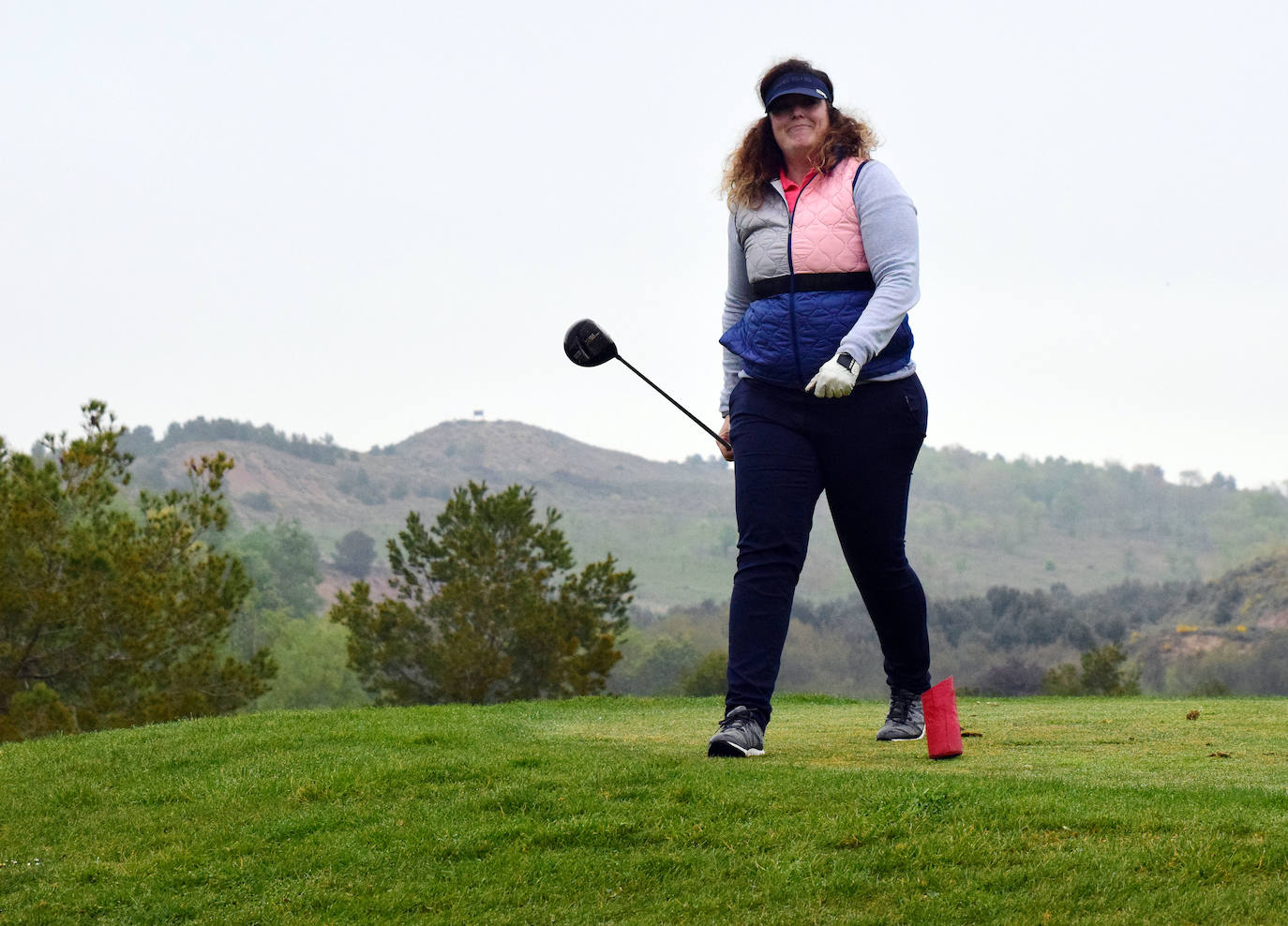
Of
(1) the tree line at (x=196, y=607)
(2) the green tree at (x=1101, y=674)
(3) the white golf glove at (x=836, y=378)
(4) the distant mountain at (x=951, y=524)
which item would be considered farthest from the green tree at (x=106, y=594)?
(4) the distant mountain at (x=951, y=524)

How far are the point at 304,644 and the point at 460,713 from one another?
204 feet

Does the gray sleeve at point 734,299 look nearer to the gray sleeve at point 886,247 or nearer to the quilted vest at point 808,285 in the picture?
the quilted vest at point 808,285

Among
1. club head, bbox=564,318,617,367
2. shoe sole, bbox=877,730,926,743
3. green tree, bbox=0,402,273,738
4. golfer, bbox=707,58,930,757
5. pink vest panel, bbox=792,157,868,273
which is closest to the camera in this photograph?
golfer, bbox=707,58,930,757

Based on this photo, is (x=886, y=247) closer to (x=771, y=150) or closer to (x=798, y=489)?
(x=771, y=150)

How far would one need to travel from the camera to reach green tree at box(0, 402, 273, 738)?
2341cm

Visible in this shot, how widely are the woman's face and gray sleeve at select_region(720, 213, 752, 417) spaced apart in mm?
407

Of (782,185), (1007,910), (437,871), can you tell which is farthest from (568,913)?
(782,185)

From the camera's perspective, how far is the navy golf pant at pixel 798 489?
5.13 m

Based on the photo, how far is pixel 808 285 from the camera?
17.3ft

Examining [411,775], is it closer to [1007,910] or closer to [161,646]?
[1007,910]

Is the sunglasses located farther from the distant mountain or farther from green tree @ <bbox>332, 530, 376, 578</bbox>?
green tree @ <bbox>332, 530, 376, 578</bbox>

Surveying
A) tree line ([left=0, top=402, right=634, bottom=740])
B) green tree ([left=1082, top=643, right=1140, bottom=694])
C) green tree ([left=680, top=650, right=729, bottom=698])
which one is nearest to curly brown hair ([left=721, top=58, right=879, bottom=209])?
tree line ([left=0, top=402, right=634, bottom=740])

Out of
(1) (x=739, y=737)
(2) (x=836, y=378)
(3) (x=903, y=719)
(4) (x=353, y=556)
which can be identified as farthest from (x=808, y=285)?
(4) (x=353, y=556)

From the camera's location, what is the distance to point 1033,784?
4.14 metres
